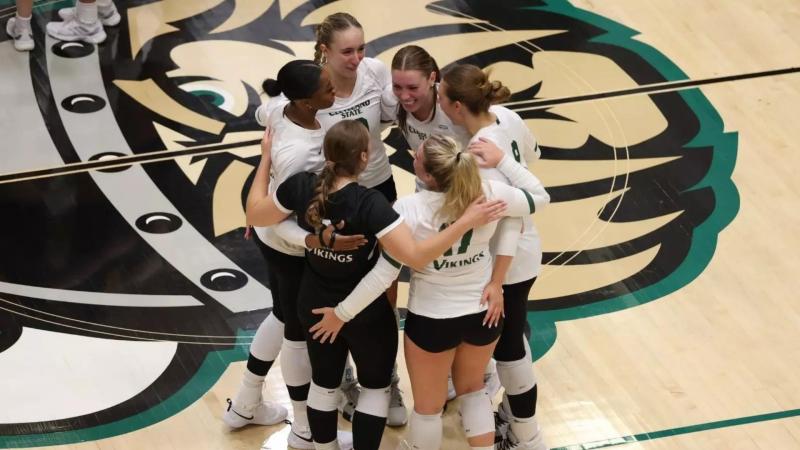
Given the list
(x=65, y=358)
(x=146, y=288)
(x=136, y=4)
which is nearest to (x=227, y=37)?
(x=136, y=4)

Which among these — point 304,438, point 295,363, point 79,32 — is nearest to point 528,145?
point 295,363

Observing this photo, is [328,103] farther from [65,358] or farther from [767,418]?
[767,418]

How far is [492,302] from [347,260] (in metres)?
0.49

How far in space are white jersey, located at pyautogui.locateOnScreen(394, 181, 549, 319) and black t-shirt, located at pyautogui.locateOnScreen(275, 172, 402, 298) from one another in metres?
0.10

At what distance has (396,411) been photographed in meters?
4.72

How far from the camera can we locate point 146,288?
5.39 meters

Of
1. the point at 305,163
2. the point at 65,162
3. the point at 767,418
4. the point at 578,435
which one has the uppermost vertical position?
the point at 305,163

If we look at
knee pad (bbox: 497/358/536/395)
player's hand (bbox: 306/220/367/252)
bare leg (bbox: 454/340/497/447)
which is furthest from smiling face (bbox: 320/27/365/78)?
knee pad (bbox: 497/358/536/395)

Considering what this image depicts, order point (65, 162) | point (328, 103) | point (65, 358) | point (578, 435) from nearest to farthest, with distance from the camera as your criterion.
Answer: point (328, 103) → point (578, 435) → point (65, 358) → point (65, 162)

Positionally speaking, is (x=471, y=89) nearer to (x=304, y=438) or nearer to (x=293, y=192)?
(x=293, y=192)

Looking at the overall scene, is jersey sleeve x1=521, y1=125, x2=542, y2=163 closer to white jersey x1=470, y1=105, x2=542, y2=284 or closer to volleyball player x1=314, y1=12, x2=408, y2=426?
white jersey x1=470, y1=105, x2=542, y2=284

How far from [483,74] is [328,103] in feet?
1.72

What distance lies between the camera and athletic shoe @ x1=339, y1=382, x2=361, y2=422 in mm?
4742

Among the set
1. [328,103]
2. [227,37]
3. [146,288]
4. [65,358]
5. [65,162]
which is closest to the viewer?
[328,103]
